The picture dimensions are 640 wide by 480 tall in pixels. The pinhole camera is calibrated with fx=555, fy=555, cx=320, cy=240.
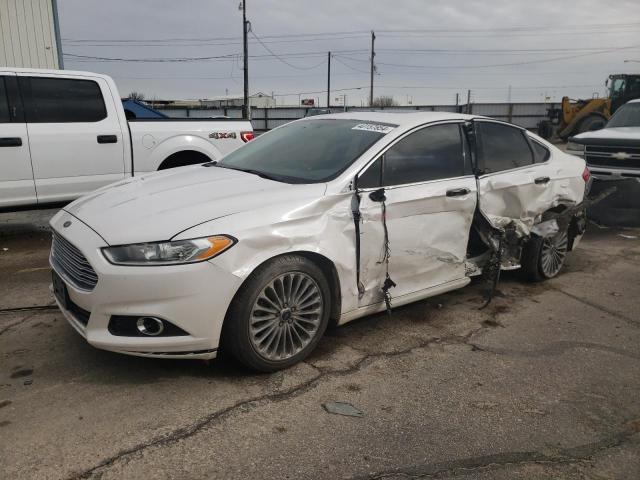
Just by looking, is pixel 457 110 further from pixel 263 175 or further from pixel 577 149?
pixel 263 175

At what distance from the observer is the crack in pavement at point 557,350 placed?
153 inches

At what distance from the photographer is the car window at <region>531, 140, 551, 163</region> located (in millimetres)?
5285

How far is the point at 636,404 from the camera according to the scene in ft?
10.6

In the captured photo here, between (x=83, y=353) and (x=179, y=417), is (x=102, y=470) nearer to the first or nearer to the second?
(x=179, y=417)

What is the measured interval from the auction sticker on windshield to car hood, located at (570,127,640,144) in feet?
18.4

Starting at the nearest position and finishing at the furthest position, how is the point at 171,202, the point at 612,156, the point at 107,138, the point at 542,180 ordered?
the point at 171,202, the point at 542,180, the point at 107,138, the point at 612,156

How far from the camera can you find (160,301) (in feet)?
9.84

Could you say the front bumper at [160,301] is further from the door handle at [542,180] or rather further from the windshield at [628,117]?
the windshield at [628,117]

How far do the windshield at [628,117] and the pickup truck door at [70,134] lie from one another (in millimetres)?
8299

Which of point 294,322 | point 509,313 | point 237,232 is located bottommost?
point 509,313

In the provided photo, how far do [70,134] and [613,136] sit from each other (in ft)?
25.0

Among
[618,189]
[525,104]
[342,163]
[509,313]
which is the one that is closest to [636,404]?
[509,313]

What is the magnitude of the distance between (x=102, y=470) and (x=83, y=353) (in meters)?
1.31

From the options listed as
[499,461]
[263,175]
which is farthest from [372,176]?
[499,461]
